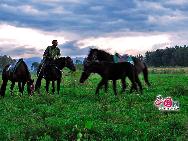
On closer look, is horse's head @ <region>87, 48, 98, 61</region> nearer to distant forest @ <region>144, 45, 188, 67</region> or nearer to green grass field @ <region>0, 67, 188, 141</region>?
green grass field @ <region>0, 67, 188, 141</region>

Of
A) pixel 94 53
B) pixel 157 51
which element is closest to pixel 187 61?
pixel 157 51

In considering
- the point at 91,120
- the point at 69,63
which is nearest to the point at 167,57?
the point at 69,63

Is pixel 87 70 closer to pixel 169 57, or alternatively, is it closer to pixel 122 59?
pixel 122 59

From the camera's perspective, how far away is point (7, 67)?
89.4ft

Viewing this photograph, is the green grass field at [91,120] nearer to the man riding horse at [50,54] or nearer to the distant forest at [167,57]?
the man riding horse at [50,54]

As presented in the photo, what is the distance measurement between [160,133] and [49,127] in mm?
3721

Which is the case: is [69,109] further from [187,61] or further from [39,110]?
[187,61]

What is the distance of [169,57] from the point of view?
6196 inches

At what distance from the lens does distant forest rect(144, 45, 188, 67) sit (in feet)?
488

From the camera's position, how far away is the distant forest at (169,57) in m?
149

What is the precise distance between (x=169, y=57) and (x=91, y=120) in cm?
14341

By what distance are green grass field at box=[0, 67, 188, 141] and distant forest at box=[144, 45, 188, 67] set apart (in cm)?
12624

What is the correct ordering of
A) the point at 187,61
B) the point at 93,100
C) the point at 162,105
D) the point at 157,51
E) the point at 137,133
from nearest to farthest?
the point at 137,133 < the point at 162,105 < the point at 93,100 < the point at 187,61 < the point at 157,51

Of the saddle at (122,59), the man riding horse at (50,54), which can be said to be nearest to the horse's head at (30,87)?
the man riding horse at (50,54)
